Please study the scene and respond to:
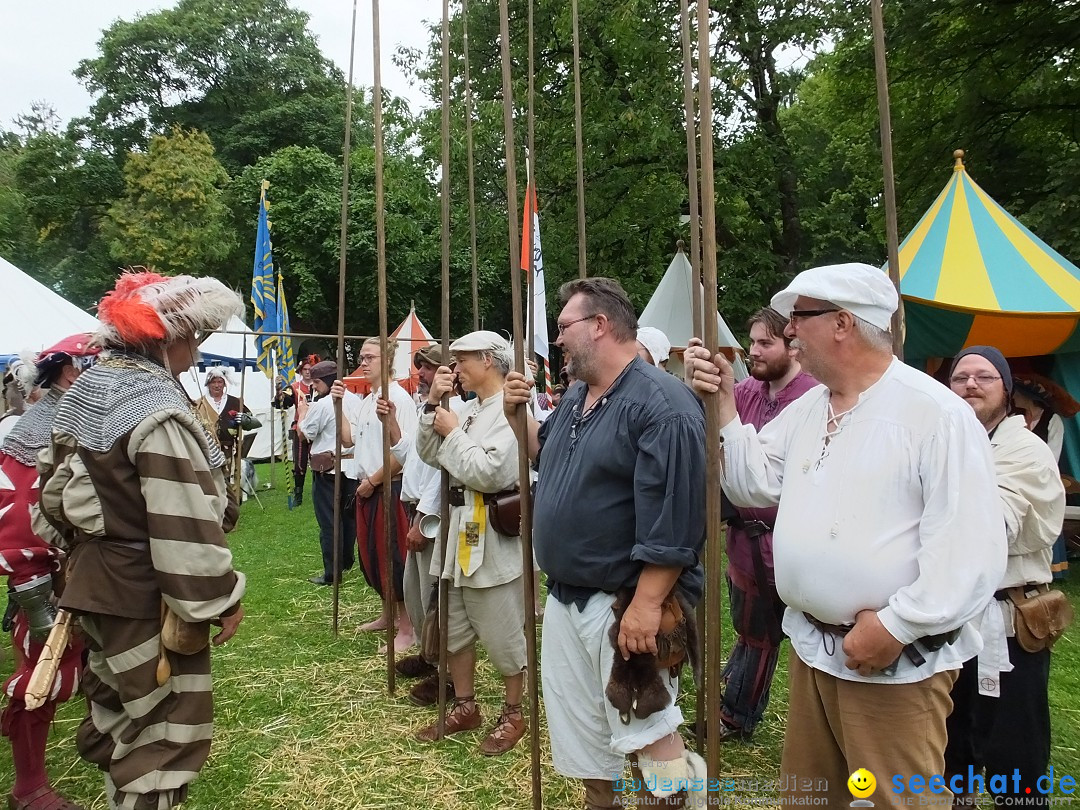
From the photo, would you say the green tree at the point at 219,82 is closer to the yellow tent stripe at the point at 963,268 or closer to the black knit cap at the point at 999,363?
the yellow tent stripe at the point at 963,268

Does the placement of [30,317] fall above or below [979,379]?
above

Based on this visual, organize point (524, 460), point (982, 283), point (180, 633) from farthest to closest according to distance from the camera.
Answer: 1. point (982, 283)
2. point (524, 460)
3. point (180, 633)

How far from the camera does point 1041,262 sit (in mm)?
5773

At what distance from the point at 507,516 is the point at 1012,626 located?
206 cm

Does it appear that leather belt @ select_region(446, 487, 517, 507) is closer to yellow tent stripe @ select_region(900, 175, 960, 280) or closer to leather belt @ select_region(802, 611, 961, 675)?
leather belt @ select_region(802, 611, 961, 675)

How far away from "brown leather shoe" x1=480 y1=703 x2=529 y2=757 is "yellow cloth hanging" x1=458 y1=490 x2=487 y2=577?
0.73 metres

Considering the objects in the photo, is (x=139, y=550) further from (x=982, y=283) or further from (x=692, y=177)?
(x=982, y=283)

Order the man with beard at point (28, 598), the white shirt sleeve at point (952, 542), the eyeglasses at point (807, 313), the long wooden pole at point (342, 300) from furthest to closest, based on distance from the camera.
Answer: the long wooden pole at point (342, 300)
the man with beard at point (28, 598)
the eyeglasses at point (807, 313)
the white shirt sleeve at point (952, 542)

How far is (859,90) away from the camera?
468 inches

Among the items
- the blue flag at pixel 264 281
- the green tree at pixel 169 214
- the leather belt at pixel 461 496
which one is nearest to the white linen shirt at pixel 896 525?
the leather belt at pixel 461 496

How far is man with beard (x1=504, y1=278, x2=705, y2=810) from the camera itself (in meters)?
2.30

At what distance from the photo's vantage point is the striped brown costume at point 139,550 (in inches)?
90.9

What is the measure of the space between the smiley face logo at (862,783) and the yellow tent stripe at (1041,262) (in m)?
4.89

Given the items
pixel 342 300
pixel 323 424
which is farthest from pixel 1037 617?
pixel 323 424
